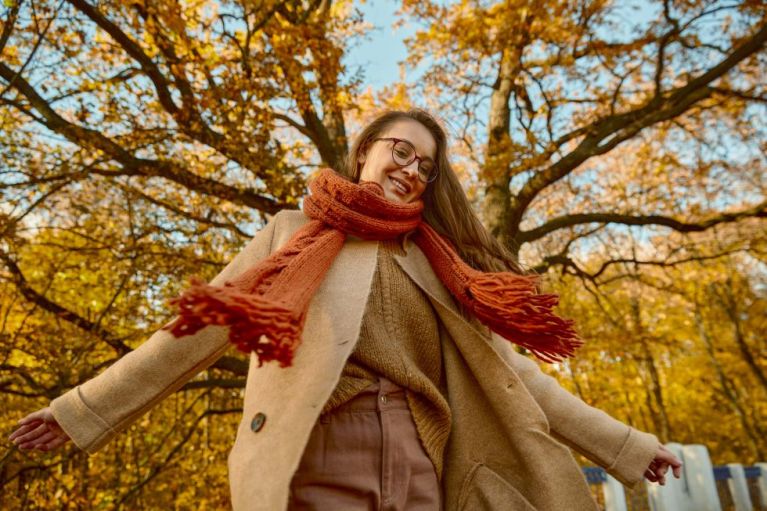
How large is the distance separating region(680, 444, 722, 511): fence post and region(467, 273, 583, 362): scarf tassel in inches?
288

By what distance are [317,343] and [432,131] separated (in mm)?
1313

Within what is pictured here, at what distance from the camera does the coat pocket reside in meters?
1.85

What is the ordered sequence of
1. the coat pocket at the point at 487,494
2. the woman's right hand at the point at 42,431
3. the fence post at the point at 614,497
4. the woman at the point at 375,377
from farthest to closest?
the fence post at the point at 614,497
the coat pocket at the point at 487,494
the woman's right hand at the point at 42,431
the woman at the point at 375,377

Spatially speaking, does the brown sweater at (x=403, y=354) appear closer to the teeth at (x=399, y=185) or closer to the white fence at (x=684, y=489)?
the teeth at (x=399, y=185)

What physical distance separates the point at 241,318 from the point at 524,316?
97cm

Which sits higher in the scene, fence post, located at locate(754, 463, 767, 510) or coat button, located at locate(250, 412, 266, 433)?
coat button, located at locate(250, 412, 266, 433)

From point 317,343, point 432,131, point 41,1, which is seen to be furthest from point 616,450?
point 41,1

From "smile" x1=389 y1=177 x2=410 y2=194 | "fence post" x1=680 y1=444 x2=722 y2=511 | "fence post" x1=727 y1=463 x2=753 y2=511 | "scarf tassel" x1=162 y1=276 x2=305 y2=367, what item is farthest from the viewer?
"fence post" x1=727 y1=463 x2=753 y2=511

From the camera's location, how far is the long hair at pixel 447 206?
94.1 inches

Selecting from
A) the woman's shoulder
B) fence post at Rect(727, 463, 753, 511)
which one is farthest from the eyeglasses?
fence post at Rect(727, 463, 753, 511)

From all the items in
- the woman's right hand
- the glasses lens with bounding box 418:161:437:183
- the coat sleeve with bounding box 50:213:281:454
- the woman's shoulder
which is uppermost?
the glasses lens with bounding box 418:161:437:183

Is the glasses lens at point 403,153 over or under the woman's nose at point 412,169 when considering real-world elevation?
over

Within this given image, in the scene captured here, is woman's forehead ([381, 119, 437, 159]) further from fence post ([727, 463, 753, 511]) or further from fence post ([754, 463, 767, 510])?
fence post ([754, 463, 767, 510])

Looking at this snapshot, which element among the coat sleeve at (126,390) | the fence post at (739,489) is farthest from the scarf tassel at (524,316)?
the fence post at (739,489)
